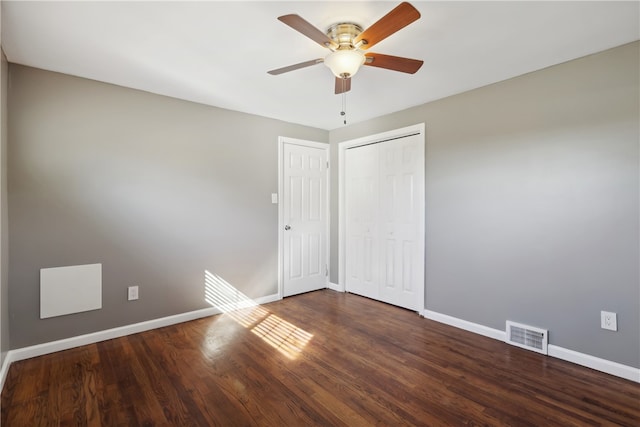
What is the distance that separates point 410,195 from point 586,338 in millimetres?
1959

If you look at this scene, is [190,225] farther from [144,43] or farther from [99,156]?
[144,43]

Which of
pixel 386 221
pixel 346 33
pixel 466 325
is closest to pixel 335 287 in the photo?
pixel 386 221

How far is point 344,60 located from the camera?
6.16 feet

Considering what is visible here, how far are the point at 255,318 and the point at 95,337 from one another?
57.1 inches

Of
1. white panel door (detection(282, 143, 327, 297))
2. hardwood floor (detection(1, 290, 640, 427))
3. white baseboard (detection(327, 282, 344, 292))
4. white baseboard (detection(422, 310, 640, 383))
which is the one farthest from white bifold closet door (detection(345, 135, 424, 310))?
hardwood floor (detection(1, 290, 640, 427))

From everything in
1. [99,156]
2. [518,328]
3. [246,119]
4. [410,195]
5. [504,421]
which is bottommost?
[504,421]

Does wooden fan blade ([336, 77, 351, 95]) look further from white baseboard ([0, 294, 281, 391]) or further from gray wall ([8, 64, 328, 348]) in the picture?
white baseboard ([0, 294, 281, 391])

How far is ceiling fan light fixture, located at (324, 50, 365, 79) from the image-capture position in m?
1.86

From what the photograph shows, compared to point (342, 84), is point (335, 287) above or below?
below

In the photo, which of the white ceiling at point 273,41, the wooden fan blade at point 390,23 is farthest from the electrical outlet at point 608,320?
the wooden fan blade at point 390,23

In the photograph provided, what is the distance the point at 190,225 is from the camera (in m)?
3.27

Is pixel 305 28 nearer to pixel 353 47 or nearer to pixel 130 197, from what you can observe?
pixel 353 47

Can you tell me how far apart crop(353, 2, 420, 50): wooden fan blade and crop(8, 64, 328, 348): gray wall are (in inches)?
86.5

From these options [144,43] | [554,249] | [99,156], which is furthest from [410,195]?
[99,156]
